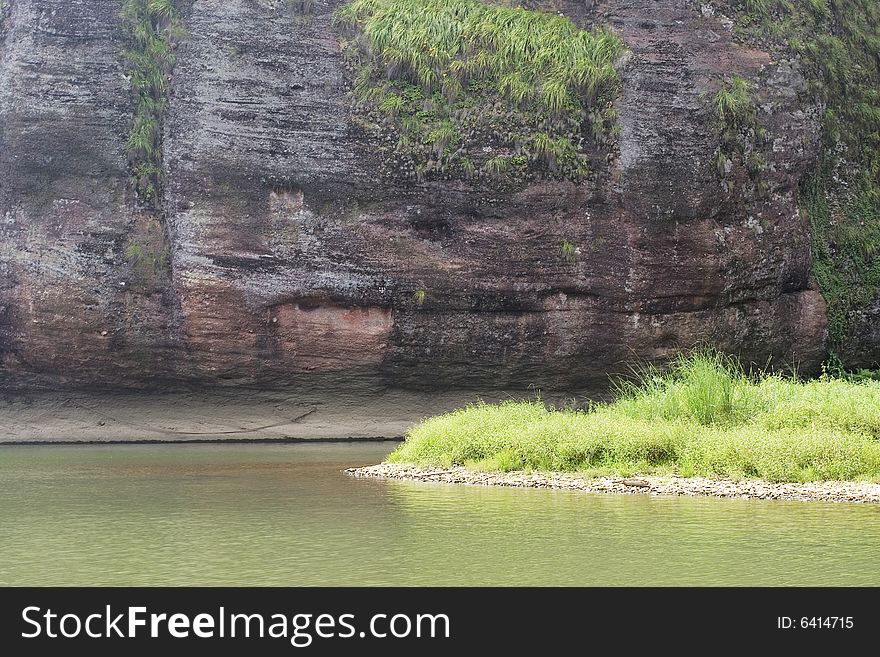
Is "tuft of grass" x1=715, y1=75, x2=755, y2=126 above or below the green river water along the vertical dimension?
above

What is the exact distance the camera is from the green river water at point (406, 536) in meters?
5.37

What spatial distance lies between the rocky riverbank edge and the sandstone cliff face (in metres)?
7.69

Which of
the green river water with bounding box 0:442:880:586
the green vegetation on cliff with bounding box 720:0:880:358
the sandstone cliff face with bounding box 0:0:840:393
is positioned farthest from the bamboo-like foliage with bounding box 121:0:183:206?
the green vegetation on cliff with bounding box 720:0:880:358

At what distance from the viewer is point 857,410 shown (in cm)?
1159

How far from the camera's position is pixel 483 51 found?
64.3ft

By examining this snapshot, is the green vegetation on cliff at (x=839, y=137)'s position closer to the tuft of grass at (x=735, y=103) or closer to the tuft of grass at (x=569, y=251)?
the tuft of grass at (x=735, y=103)

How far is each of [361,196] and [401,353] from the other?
300cm

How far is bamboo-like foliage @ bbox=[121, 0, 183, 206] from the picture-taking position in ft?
62.1

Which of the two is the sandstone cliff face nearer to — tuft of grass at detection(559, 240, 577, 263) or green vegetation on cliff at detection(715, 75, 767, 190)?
tuft of grass at detection(559, 240, 577, 263)

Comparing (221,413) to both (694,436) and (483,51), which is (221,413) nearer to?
(483,51)

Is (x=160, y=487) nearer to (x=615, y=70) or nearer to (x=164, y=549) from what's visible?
(x=164, y=549)

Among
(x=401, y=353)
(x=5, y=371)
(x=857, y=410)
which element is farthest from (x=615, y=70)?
(x=5, y=371)

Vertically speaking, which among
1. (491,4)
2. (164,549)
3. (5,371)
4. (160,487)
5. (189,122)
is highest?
(491,4)

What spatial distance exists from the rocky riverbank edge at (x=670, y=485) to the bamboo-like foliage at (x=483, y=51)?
10.4 m
